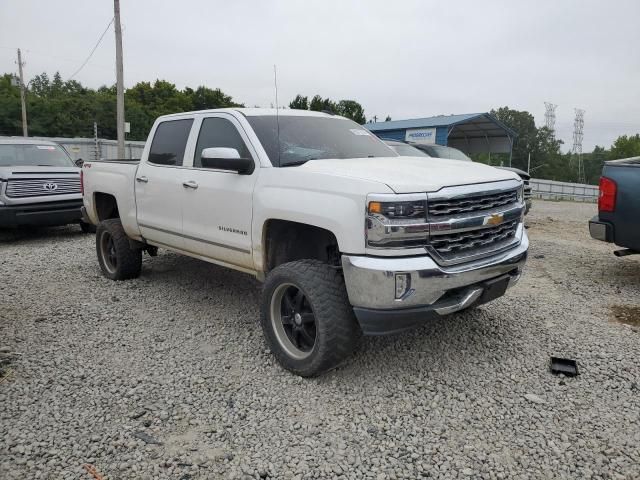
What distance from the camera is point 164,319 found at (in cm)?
474

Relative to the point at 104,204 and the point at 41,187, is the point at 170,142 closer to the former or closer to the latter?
the point at 104,204

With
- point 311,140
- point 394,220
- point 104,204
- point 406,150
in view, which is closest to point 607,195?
point 311,140

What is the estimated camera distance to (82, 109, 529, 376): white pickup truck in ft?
10.0

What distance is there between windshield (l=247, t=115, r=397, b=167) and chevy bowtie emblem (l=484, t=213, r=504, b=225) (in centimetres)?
135

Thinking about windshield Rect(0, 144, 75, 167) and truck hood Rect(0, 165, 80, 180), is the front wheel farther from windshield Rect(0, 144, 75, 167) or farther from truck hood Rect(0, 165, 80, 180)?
windshield Rect(0, 144, 75, 167)

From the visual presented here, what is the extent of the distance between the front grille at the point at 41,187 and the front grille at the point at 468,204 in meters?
7.79

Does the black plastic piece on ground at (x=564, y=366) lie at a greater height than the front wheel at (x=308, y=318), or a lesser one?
lesser

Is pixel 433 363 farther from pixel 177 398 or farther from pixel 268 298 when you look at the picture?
pixel 177 398

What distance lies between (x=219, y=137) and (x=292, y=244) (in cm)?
129

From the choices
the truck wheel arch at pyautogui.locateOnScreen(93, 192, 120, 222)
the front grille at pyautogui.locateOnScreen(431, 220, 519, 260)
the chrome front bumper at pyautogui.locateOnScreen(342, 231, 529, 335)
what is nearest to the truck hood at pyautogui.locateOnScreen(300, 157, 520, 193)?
the front grille at pyautogui.locateOnScreen(431, 220, 519, 260)

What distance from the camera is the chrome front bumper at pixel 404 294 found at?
9.83 ft

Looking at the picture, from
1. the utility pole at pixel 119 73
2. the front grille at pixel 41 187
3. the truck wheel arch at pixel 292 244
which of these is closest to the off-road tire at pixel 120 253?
the truck wheel arch at pixel 292 244

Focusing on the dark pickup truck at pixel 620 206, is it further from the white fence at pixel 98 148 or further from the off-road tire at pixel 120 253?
the white fence at pixel 98 148

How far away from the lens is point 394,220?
3.01m
